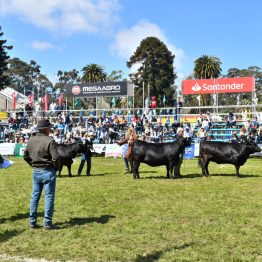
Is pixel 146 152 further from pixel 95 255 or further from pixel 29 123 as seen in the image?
pixel 29 123

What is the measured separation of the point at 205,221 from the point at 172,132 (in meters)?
22.5

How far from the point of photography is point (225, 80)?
3816 cm

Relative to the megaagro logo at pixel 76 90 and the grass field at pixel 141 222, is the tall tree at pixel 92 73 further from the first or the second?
the grass field at pixel 141 222

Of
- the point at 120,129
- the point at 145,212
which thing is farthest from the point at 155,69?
the point at 145,212

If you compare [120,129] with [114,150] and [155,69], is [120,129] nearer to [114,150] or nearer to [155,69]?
[114,150]

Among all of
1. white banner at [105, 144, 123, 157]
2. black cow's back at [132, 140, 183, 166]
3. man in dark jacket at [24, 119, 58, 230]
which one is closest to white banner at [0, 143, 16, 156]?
white banner at [105, 144, 123, 157]

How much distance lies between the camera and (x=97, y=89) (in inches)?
1603

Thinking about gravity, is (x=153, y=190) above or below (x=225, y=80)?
below

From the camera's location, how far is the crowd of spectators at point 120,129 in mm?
29070

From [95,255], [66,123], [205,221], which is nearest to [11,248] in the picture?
[95,255]

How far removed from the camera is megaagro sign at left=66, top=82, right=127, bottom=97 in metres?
39.2

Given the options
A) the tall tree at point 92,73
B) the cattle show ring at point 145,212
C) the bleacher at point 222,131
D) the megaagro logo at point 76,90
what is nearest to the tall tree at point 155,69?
the tall tree at point 92,73

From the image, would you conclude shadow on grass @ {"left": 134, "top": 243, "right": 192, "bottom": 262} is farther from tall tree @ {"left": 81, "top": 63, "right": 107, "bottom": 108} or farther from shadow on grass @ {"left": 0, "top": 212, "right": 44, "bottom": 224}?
tall tree @ {"left": 81, "top": 63, "right": 107, "bottom": 108}

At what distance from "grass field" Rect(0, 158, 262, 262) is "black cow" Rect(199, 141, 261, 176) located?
178 centimetres
